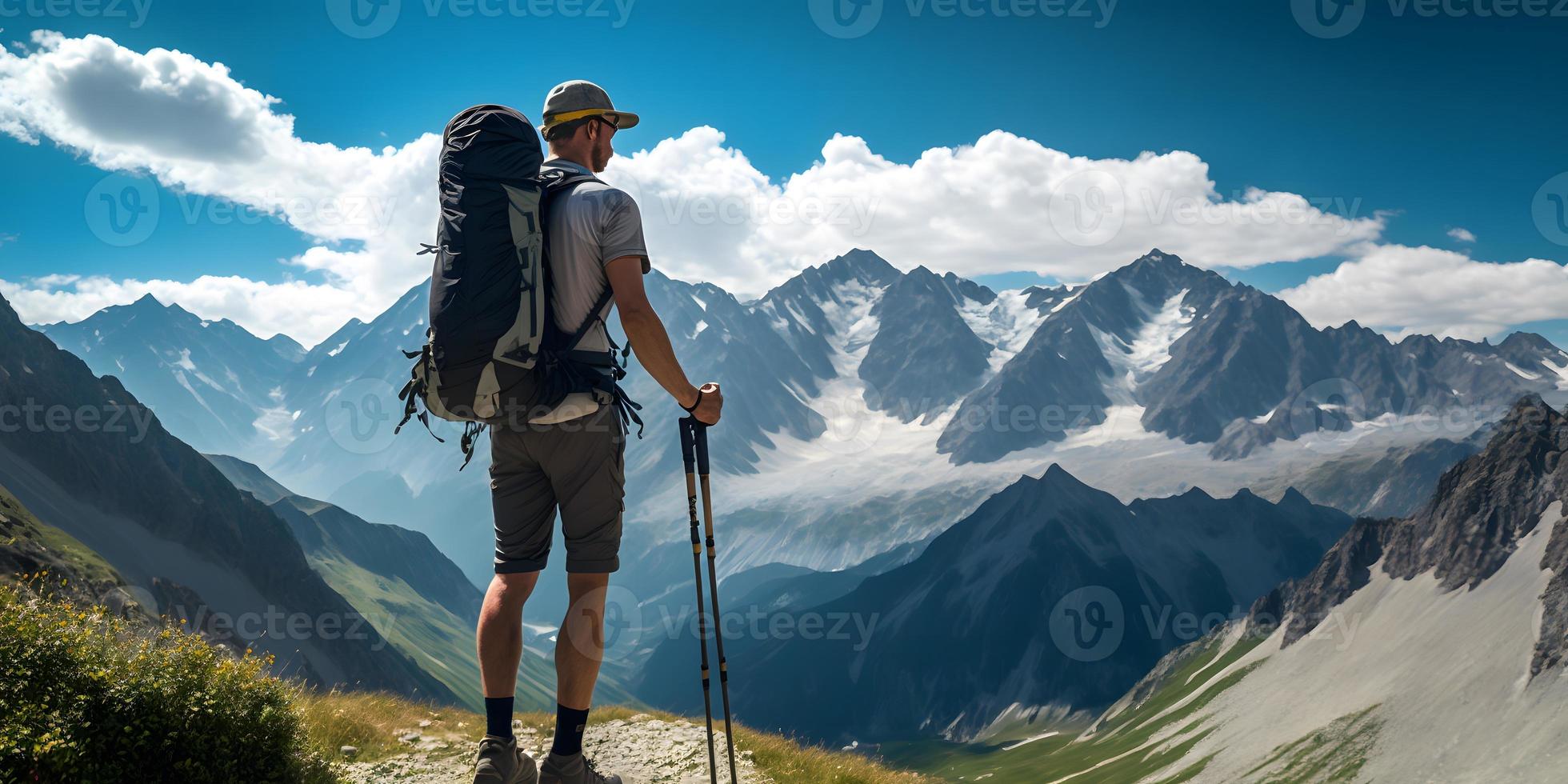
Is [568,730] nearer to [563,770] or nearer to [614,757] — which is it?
[563,770]

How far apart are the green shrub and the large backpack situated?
2.85 meters

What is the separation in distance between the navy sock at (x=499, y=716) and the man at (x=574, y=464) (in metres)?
0.01

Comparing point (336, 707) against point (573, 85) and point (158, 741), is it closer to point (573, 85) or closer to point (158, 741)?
point (158, 741)

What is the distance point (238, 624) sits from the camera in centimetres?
19200

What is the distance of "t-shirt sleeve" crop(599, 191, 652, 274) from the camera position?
6.56 m

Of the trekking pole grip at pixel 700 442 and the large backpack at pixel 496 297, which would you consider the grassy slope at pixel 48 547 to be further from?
the trekking pole grip at pixel 700 442

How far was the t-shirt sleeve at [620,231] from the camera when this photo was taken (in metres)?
6.56

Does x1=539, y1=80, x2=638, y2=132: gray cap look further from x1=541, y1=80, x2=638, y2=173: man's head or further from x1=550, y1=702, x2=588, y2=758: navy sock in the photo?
x1=550, y1=702, x2=588, y2=758: navy sock

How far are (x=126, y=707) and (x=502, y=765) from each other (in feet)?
8.82

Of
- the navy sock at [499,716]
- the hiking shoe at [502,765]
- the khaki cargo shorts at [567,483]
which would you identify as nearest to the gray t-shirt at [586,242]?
the khaki cargo shorts at [567,483]

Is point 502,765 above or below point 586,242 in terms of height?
below

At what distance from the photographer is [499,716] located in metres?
7.05

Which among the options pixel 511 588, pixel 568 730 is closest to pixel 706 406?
pixel 511 588

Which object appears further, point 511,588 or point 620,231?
point 511,588
